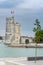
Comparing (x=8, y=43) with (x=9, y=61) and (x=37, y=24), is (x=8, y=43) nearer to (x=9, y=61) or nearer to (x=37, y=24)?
(x=37, y=24)

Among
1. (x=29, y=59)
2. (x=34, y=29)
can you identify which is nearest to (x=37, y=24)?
(x=34, y=29)

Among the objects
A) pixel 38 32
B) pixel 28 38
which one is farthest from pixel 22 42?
pixel 38 32

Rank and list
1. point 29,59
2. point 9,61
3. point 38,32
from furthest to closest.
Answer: point 38,32
point 29,59
point 9,61

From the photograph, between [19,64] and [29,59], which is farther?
[29,59]

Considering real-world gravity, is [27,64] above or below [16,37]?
above

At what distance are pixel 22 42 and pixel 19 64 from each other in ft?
268

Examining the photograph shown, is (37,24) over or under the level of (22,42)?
over

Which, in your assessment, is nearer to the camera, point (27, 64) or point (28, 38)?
point (27, 64)

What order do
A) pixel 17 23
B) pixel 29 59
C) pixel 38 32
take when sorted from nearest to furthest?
pixel 29 59, pixel 38 32, pixel 17 23

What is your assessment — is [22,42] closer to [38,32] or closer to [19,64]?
[38,32]

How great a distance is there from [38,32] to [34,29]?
6.80 ft

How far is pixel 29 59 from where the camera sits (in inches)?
511

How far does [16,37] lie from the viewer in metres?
90.3

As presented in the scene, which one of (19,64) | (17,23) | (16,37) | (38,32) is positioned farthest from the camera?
(17,23)
